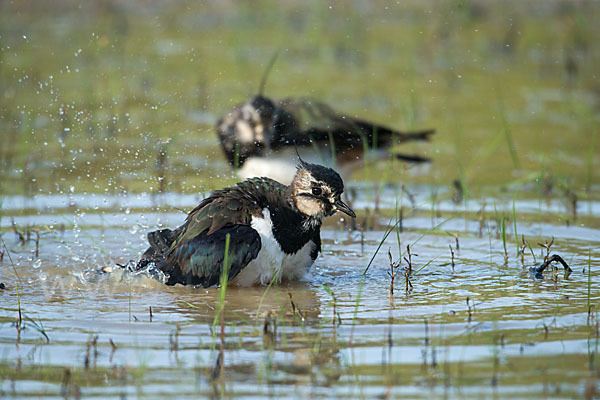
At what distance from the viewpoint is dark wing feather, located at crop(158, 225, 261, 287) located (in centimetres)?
537

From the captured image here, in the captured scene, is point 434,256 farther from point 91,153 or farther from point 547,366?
point 91,153

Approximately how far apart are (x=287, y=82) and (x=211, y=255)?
6262mm

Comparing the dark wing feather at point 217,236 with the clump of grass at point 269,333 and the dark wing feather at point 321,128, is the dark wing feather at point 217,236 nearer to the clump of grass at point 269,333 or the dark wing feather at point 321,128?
the clump of grass at point 269,333

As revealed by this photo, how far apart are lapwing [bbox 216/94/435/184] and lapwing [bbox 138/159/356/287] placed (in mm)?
1875

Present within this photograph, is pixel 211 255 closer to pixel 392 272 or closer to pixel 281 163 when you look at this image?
pixel 392 272

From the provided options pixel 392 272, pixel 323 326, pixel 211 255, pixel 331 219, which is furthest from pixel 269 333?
pixel 331 219

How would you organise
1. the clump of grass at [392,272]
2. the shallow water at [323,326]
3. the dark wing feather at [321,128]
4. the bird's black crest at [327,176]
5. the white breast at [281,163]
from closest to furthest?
1. the shallow water at [323,326]
2. the clump of grass at [392,272]
3. the bird's black crest at [327,176]
4. the white breast at [281,163]
5. the dark wing feather at [321,128]

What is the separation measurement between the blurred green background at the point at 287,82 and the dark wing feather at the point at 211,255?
87.5 inches

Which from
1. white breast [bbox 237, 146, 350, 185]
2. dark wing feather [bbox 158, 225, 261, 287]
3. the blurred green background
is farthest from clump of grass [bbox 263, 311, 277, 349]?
white breast [bbox 237, 146, 350, 185]

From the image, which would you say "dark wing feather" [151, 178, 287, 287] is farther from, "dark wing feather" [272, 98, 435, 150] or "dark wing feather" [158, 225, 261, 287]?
"dark wing feather" [272, 98, 435, 150]

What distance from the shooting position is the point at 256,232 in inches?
214

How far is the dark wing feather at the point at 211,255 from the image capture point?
5.37m

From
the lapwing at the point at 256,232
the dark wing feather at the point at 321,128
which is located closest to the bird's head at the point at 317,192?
the lapwing at the point at 256,232

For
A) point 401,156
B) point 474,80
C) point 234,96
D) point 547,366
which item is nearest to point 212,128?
point 234,96
